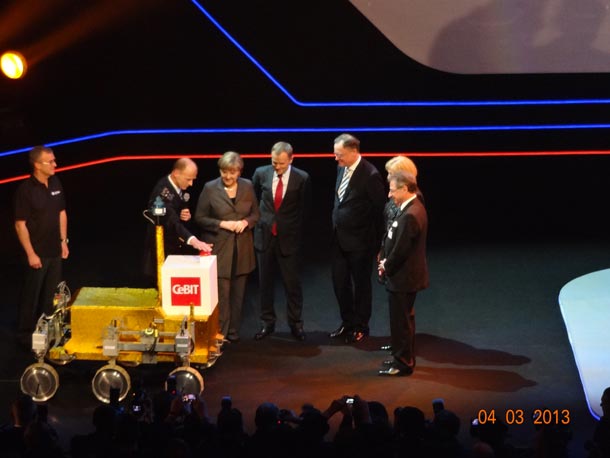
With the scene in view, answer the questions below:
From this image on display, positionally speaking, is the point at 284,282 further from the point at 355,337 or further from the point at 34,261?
the point at 34,261

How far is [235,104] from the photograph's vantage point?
40.3ft

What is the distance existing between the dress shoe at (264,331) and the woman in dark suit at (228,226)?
0.26m

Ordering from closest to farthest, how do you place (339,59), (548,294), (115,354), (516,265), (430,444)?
(430,444), (115,354), (548,294), (516,265), (339,59)

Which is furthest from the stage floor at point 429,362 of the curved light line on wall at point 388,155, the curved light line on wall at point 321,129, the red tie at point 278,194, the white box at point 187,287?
the curved light line on wall at point 321,129

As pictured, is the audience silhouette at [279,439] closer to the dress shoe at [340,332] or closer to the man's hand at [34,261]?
the man's hand at [34,261]

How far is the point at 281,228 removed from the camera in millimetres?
7195

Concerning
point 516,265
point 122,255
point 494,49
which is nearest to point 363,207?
point 516,265

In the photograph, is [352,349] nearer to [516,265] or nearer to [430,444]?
[516,265]

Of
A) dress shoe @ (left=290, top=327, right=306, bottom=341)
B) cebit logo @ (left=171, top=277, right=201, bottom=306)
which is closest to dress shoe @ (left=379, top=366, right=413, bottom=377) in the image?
dress shoe @ (left=290, top=327, right=306, bottom=341)

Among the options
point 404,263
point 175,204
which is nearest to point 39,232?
point 175,204

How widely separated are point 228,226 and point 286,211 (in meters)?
0.46

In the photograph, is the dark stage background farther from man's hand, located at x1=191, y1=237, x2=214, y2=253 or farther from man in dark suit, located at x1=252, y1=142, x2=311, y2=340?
man's hand, located at x1=191, y1=237, x2=214, y2=253

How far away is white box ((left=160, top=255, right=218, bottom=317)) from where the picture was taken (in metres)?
6.20

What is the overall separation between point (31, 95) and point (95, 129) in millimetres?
853
